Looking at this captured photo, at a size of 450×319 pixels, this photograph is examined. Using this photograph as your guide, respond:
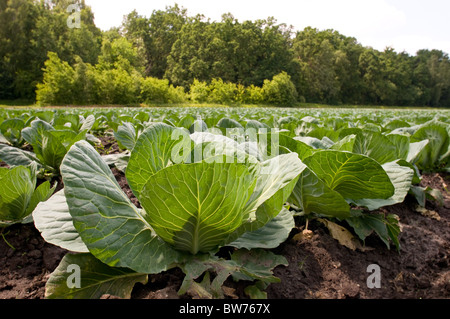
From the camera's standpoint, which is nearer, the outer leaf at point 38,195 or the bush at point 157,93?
the outer leaf at point 38,195

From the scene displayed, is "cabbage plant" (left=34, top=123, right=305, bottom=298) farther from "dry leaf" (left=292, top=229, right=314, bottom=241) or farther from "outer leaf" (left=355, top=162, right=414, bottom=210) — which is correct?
"outer leaf" (left=355, top=162, right=414, bottom=210)

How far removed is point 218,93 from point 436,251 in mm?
36489

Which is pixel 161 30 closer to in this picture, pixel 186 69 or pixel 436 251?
pixel 186 69

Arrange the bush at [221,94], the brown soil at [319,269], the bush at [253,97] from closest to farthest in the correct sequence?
1. the brown soil at [319,269]
2. the bush at [221,94]
3. the bush at [253,97]

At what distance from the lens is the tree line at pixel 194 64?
3306 centimetres

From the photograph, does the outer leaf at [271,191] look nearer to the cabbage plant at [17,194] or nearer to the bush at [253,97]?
the cabbage plant at [17,194]

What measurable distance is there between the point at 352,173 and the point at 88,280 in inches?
42.7

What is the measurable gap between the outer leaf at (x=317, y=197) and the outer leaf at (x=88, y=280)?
0.72m

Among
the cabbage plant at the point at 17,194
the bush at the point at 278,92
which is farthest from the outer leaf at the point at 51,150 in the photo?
the bush at the point at 278,92

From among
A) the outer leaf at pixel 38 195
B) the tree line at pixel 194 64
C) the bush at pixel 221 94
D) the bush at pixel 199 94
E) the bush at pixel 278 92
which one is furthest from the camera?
the bush at pixel 278 92

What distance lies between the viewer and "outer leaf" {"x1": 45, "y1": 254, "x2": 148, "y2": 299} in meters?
0.82

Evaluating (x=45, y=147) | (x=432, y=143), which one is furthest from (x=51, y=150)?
(x=432, y=143)

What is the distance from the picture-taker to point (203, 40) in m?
52.3

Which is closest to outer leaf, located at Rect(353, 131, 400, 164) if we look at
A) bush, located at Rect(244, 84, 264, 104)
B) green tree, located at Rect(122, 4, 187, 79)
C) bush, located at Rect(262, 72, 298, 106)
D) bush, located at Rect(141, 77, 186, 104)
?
bush, located at Rect(141, 77, 186, 104)
